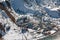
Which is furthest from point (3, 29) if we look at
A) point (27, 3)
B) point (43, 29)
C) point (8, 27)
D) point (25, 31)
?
point (27, 3)

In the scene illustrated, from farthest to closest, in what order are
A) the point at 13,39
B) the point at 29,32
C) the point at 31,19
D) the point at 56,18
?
the point at 56,18
the point at 31,19
the point at 29,32
the point at 13,39

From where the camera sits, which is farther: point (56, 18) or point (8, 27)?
point (56, 18)

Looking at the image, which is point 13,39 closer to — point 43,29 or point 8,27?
point 8,27

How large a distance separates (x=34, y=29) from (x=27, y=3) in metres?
8.59

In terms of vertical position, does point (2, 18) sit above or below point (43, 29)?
above

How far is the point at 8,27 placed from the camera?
44.7 m

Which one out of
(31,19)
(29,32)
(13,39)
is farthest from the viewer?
(31,19)

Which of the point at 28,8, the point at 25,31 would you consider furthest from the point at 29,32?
the point at 28,8

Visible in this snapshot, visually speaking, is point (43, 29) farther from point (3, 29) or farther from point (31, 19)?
point (3, 29)

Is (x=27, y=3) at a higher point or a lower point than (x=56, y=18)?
higher

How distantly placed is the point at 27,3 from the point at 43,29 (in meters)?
8.79

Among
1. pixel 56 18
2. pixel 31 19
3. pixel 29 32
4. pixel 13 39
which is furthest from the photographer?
pixel 56 18

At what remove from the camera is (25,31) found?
4575 cm

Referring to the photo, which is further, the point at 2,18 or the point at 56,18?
the point at 56,18
